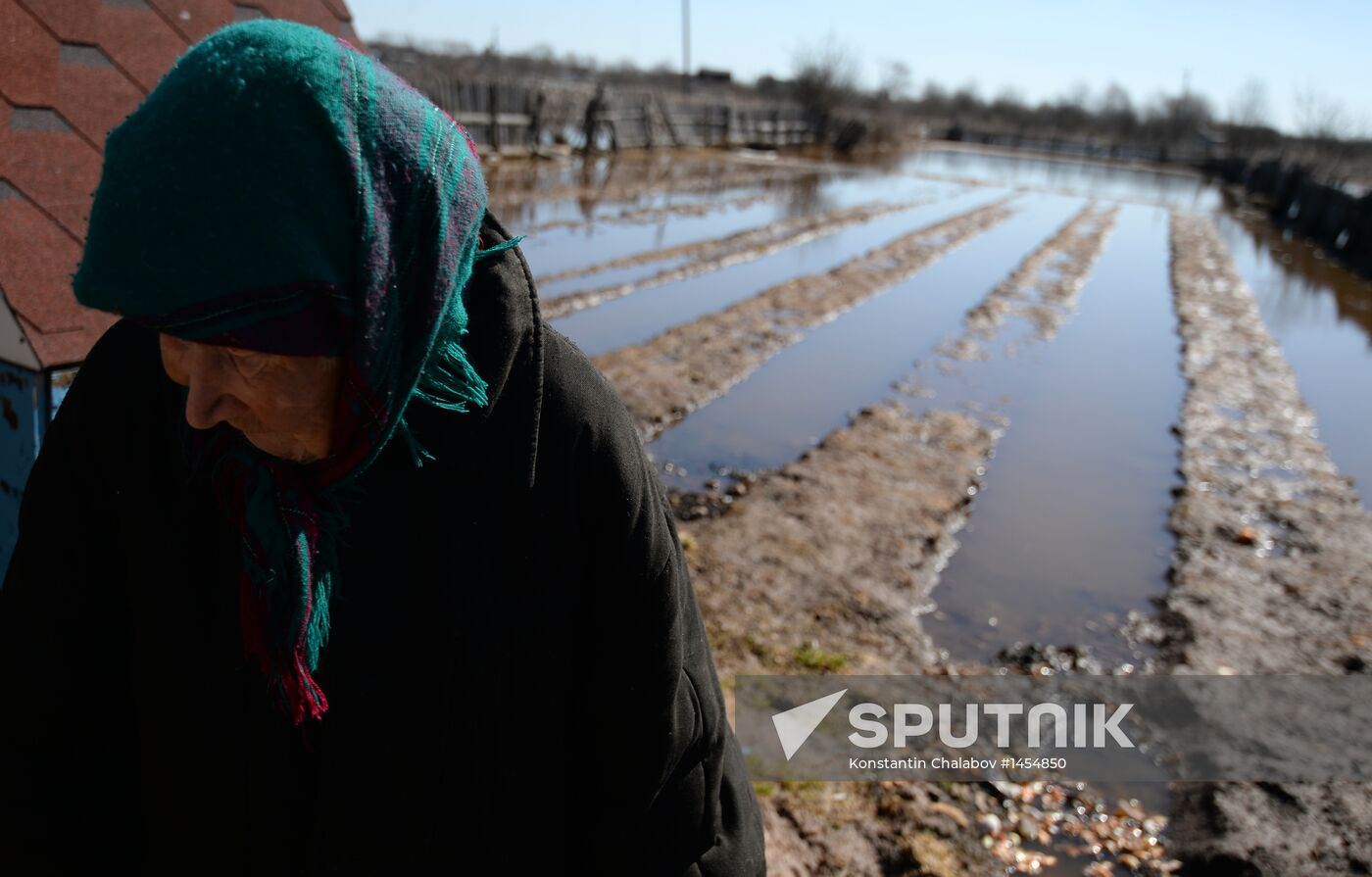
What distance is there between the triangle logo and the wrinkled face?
9.05 feet

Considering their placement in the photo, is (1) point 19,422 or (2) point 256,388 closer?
(2) point 256,388

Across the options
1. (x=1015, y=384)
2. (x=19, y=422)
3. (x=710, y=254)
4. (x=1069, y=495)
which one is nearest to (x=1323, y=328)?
(x=1015, y=384)

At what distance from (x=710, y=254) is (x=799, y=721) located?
994 centimetres

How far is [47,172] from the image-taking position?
1.86 meters

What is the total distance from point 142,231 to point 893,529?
479 centimetres

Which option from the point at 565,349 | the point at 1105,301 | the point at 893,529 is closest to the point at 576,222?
the point at 1105,301

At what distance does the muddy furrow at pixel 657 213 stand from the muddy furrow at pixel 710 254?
4.76 ft

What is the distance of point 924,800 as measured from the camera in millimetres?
3229

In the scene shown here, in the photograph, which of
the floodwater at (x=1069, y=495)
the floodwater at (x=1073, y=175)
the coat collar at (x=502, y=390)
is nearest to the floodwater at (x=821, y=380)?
the floodwater at (x=1069, y=495)

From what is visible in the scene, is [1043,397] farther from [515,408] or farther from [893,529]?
[515,408]

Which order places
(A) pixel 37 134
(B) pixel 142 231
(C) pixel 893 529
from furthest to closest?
1. (C) pixel 893 529
2. (A) pixel 37 134
3. (B) pixel 142 231

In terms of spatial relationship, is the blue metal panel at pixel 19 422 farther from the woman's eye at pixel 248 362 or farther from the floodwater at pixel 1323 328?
the floodwater at pixel 1323 328

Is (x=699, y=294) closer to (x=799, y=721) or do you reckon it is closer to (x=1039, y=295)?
(x=1039, y=295)

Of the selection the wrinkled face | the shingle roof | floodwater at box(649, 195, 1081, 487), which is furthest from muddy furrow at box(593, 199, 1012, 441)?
the wrinkled face
